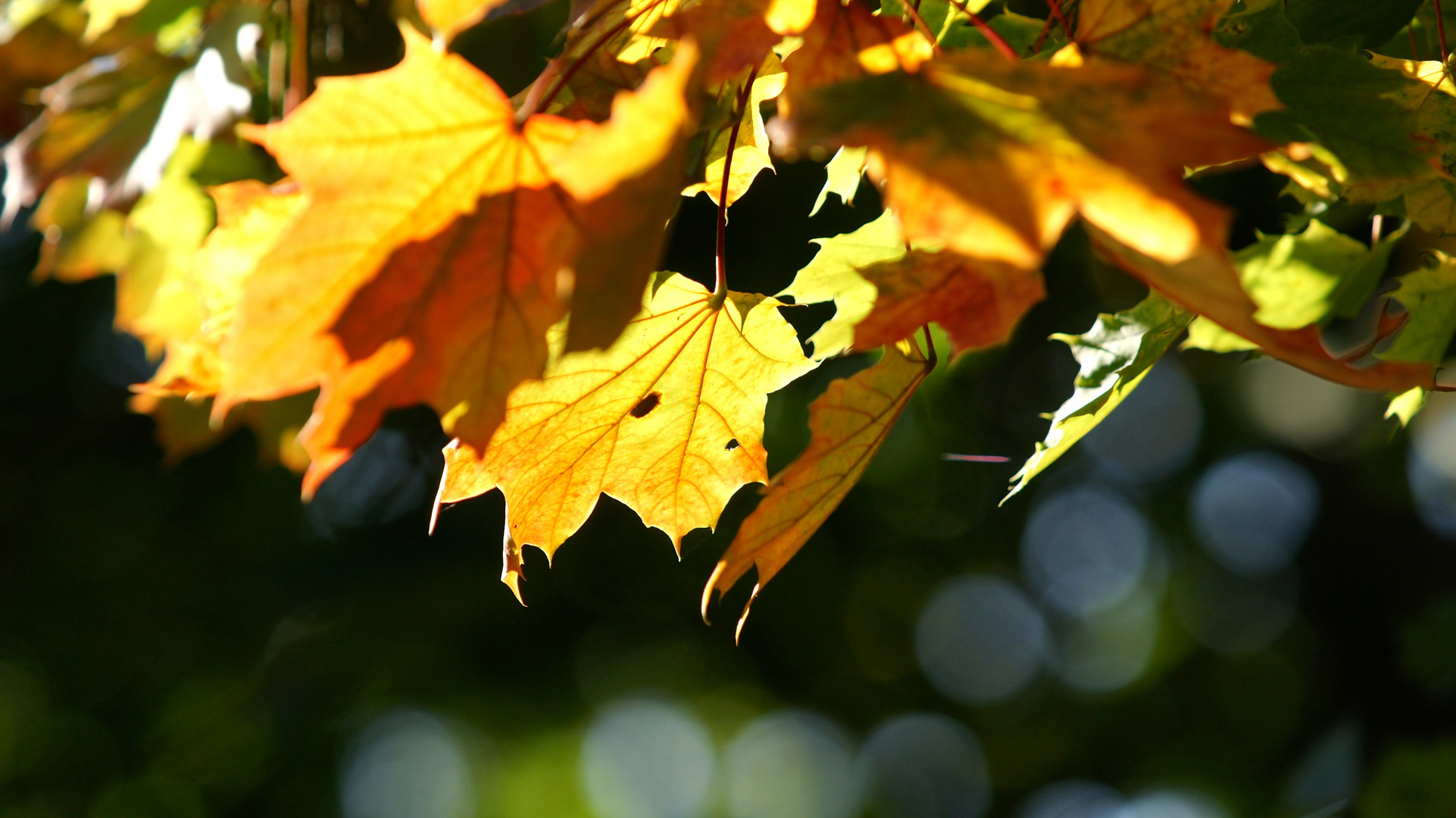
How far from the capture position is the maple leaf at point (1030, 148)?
1.30ft

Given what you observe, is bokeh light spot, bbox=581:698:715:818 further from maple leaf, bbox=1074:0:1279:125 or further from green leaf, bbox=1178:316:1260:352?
maple leaf, bbox=1074:0:1279:125

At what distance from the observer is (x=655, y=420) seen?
2.56 feet

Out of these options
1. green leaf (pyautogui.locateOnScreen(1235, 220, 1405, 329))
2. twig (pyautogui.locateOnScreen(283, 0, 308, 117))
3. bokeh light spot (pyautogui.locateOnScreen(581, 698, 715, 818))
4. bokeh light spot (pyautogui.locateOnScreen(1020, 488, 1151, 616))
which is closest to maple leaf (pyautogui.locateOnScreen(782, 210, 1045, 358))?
green leaf (pyautogui.locateOnScreen(1235, 220, 1405, 329))

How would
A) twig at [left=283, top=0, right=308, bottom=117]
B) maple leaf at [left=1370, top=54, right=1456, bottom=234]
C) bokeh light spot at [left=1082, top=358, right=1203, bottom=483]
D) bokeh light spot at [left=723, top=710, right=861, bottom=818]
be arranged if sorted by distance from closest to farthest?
maple leaf at [left=1370, top=54, right=1456, bottom=234]
twig at [left=283, top=0, right=308, bottom=117]
bokeh light spot at [left=1082, top=358, right=1203, bottom=483]
bokeh light spot at [left=723, top=710, right=861, bottom=818]

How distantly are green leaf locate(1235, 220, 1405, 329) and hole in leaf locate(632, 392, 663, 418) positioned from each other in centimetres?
63

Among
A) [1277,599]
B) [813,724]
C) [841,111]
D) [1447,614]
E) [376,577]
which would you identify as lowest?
[813,724]

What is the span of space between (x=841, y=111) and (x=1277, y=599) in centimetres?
621

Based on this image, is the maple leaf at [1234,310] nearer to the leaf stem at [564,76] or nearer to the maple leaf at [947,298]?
the maple leaf at [947,298]

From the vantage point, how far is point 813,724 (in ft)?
22.1

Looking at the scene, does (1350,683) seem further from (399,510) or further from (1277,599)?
(399,510)

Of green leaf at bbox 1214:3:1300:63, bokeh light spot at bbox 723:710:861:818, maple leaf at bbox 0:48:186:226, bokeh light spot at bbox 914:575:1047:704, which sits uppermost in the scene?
green leaf at bbox 1214:3:1300:63

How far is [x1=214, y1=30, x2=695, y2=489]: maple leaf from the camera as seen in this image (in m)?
0.45

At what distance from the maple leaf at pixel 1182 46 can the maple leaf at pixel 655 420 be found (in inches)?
11.5

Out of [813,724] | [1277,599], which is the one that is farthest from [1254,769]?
[813,724]
